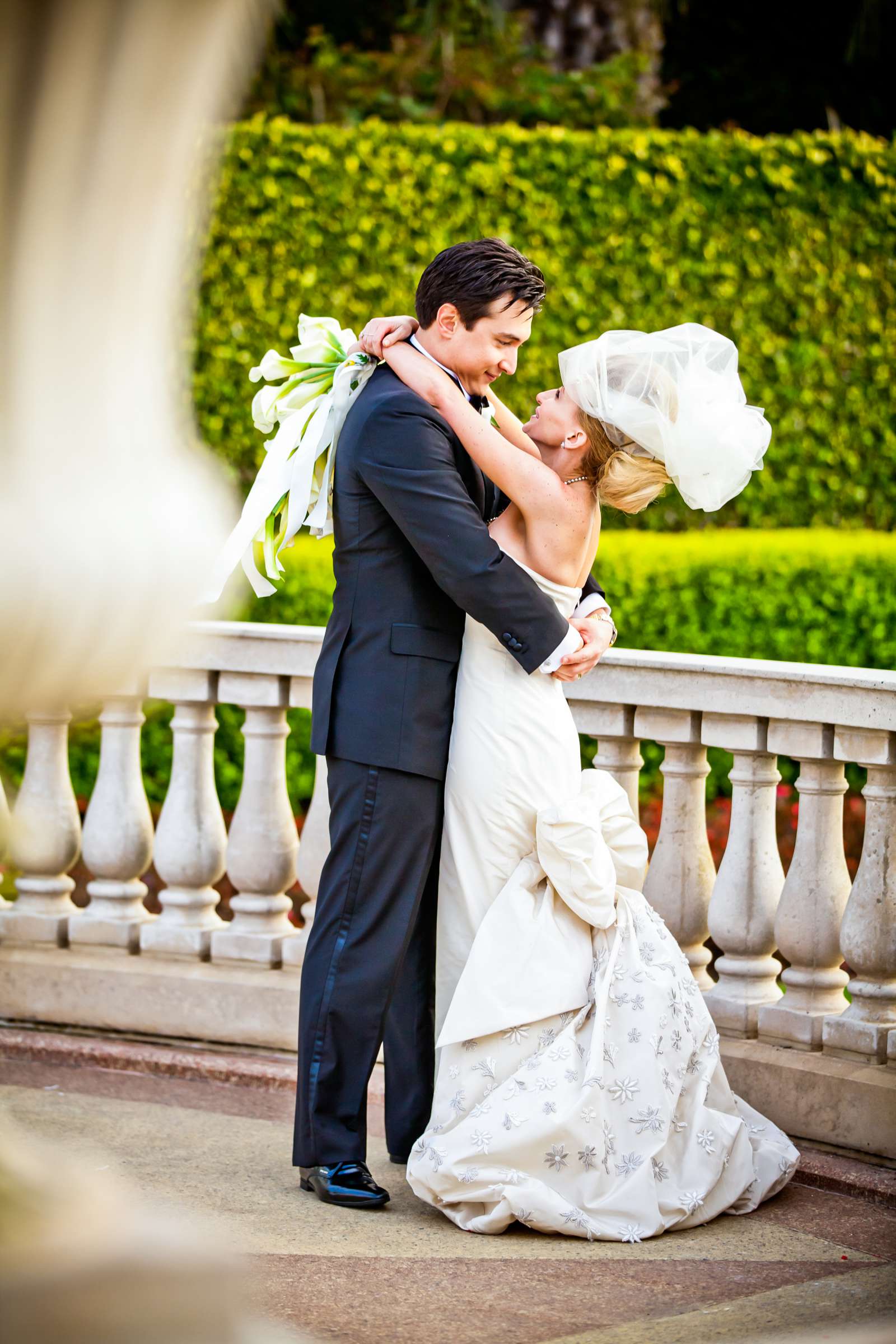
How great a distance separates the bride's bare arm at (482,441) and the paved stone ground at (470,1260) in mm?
1549

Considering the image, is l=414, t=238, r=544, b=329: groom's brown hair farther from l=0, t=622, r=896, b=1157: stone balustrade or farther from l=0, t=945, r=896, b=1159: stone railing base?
l=0, t=945, r=896, b=1159: stone railing base

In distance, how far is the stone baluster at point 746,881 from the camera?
3807mm

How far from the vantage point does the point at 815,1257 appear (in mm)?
3168

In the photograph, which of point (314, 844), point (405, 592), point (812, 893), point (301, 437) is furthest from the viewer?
point (314, 844)

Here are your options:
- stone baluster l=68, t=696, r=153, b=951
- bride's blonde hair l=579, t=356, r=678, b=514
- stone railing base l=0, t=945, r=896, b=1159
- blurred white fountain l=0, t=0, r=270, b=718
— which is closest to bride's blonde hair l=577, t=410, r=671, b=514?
bride's blonde hair l=579, t=356, r=678, b=514

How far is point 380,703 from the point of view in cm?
336

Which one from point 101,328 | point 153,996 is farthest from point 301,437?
point 101,328

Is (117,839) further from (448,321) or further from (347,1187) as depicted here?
(448,321)

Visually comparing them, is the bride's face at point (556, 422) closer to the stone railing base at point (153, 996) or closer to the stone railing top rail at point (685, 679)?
the stone railing top rail at point (685, 679)

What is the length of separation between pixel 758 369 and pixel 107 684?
8.63m

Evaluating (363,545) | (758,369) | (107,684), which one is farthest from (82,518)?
(758,369)

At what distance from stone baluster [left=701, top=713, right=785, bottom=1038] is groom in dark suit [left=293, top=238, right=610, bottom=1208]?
0.56 meters

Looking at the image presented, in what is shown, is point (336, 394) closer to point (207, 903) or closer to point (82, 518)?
point (207, 903)

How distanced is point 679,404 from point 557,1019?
1336mm
